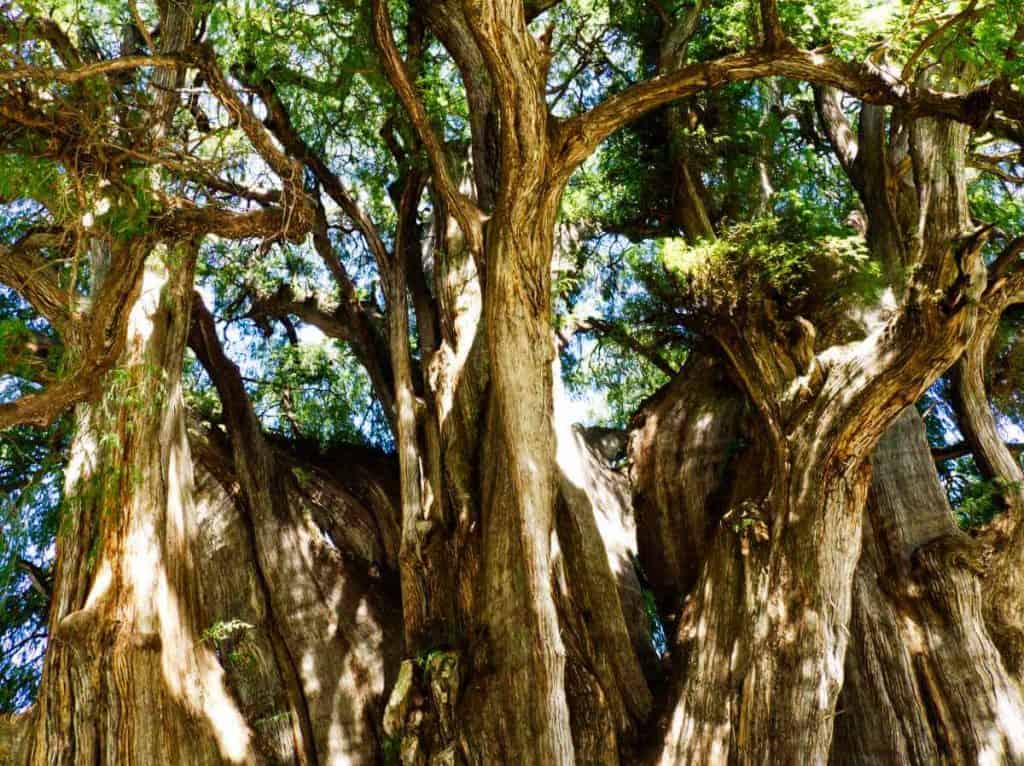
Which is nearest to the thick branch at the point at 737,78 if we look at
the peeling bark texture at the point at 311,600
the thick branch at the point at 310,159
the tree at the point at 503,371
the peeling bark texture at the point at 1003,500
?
the tree at the point at 503,371

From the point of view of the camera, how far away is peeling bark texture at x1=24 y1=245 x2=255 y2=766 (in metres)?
4.08

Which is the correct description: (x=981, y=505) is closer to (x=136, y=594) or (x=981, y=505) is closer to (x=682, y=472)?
(x=682, y=472)

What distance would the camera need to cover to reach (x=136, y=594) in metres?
4.34

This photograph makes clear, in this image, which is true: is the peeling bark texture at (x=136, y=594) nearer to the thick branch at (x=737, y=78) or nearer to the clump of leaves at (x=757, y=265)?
the thick branch at (x=737, y=78)

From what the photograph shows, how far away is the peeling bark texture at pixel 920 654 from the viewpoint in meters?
5.06

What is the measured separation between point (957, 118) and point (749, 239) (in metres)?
1.57

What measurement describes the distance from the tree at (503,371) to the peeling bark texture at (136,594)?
0.07 feet

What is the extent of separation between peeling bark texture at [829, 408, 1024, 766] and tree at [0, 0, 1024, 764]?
1.5 inches

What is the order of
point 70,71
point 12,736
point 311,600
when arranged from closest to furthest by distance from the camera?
point 70,71 < point 12,736 < point 311,600

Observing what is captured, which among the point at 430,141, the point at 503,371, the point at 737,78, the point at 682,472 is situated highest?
the point at 430,141

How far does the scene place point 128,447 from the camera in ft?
15.1

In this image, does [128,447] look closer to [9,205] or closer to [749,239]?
[9,205]

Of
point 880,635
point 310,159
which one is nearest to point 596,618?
point 880,635

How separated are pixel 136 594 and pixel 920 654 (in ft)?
14.8
